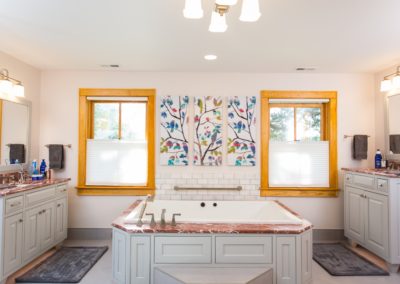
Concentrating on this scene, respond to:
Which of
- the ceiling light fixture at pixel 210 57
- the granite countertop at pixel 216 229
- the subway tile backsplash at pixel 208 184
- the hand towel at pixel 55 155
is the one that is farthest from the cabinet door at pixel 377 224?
the hand towel at pixel 55 155

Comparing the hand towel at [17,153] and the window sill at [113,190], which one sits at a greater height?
the hand towel at [17,153]

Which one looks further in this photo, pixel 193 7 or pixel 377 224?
pixel 377 224

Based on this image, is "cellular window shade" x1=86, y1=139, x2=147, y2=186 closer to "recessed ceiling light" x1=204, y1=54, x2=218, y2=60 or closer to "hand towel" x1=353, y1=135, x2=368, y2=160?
"recessed ceiling light" x1=204, y1=54, x2=218, y2=60

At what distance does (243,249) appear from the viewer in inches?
100

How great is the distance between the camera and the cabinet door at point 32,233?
114 inches

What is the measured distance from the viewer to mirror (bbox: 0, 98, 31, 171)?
3305mm

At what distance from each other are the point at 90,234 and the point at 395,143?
431 centimetres

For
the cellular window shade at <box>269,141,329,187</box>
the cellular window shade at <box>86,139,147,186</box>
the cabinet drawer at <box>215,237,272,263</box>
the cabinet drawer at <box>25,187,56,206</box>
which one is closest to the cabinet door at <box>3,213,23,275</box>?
the cabinet drawer at <box>25,187,56,206</box>

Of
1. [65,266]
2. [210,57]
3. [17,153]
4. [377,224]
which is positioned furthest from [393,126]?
[17,153]

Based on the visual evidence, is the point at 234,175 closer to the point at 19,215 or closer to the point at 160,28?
the point at 160,28

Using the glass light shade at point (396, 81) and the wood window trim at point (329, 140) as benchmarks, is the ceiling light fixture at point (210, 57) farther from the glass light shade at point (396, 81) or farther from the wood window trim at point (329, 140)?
the glass light shade at point (396, 81)

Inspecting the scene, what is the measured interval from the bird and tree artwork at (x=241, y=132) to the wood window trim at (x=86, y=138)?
3.63 ft

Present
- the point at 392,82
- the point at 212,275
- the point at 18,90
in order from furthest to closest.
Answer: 1. the point at 392,82
2. the point at 18,90
3. the point at 212,275

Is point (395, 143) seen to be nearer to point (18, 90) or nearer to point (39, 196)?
point (39, 196)
